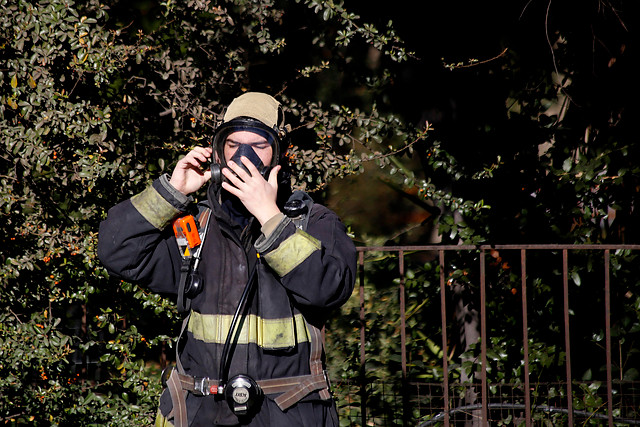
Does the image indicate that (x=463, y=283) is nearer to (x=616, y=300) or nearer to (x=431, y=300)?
(x=431, y=300)

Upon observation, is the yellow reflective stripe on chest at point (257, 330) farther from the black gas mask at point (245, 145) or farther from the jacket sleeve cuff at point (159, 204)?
the black gas mask at point (245, 145)

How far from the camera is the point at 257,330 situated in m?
2.07

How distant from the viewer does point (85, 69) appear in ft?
12.0

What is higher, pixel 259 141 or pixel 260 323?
pixel 259 141

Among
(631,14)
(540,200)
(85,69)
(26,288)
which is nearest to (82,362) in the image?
(26,288)

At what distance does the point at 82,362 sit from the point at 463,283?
262 cm

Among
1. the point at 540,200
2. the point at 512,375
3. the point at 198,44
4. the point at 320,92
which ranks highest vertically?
the point at 320,92

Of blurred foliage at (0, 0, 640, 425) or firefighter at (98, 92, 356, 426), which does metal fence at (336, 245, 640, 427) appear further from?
firefighter at (98, 92, 356, 426)

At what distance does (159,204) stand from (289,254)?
1.60ft

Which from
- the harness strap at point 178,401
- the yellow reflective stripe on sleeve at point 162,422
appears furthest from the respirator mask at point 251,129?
the yellow reflective stripe on sleeve at point 162,422

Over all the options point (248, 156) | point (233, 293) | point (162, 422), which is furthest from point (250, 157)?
point (162, 422)

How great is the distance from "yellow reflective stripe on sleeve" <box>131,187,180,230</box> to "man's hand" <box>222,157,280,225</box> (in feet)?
0.67

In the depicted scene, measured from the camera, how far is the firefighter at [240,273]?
1974 millimetres

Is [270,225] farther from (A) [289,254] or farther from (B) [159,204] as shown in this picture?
(B) [159,204]
